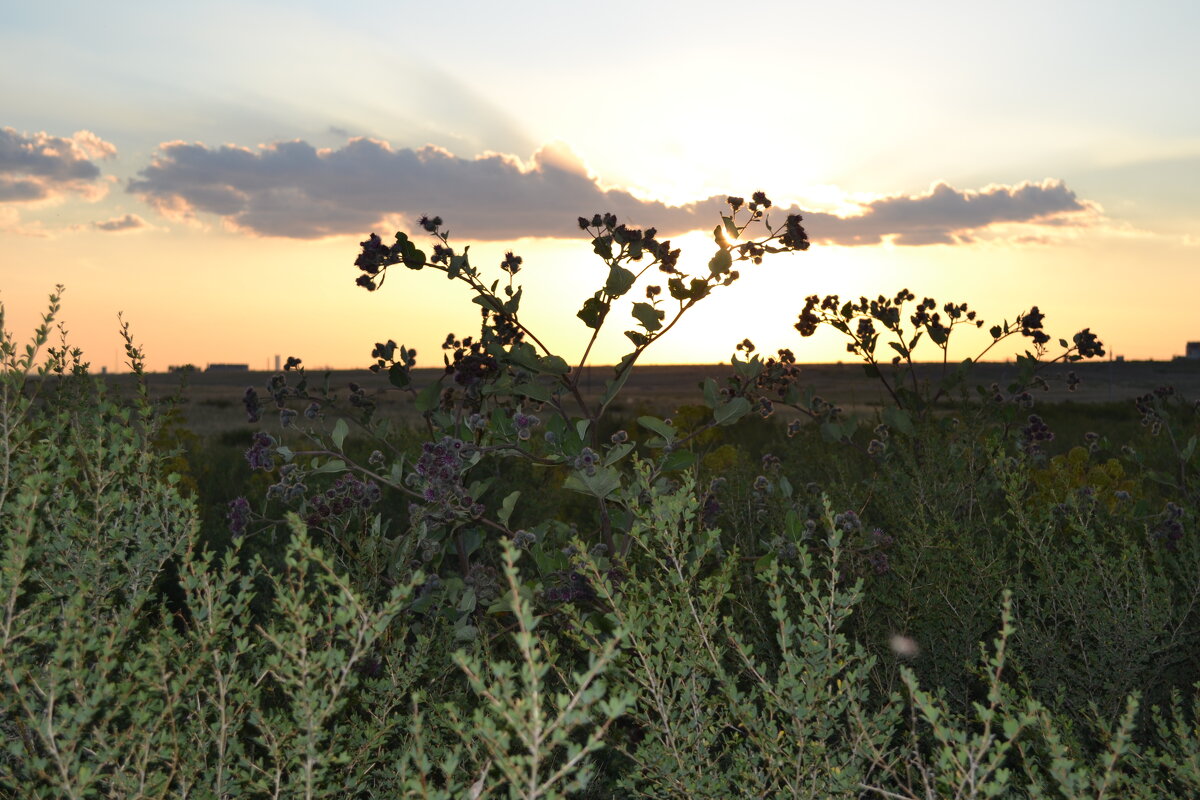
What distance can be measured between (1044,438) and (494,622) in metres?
3.72

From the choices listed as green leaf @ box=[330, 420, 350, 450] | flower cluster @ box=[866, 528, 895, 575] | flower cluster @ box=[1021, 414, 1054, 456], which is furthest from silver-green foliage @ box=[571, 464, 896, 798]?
flower cluster @ box=[1021, 414, 1054, 456]

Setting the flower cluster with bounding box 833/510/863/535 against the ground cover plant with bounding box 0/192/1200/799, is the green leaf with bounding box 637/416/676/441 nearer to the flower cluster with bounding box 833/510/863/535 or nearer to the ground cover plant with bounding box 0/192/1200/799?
the ground cover plant with bounding box 0/192/1200/799

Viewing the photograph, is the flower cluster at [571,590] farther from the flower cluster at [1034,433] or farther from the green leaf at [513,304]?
the flower cluster at [1034,433]

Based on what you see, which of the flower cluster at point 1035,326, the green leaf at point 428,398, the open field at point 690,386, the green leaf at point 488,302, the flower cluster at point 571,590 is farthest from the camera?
the open field at point 690,386

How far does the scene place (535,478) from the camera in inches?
307

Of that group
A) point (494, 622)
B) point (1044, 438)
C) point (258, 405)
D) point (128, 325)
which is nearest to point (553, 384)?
point (494, 622)

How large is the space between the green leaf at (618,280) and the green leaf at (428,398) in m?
0.95

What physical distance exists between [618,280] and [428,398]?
1044 mm

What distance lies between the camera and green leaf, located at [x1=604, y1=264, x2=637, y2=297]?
4051 millimetres

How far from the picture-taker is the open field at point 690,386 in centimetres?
1665

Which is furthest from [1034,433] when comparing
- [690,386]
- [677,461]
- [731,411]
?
[690,386]

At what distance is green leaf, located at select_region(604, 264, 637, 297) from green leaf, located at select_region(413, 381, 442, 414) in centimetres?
95

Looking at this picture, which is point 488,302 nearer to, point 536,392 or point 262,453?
point 536,392

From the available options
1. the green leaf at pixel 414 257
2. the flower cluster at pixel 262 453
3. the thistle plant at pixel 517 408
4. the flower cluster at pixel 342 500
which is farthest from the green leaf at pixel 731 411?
the flower cluster at pixel 262 453
